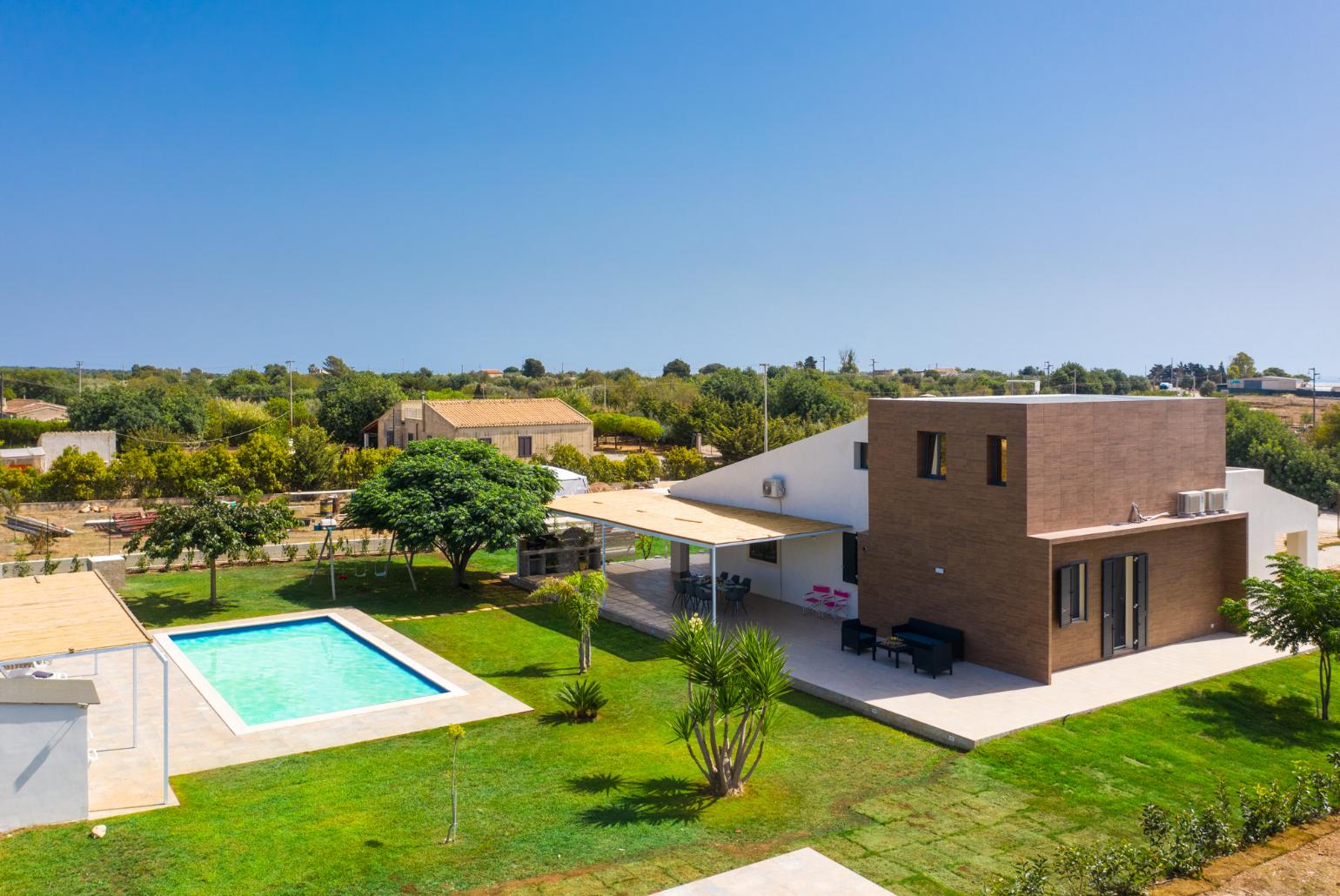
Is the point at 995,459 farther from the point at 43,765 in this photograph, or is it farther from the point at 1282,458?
the point at 1282,458

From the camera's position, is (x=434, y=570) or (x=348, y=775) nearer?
(x=348, y=775)

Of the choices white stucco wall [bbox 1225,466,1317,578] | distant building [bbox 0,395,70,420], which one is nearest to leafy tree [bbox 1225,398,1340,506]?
white stucco wall [bbox 1225,466,1317,578]

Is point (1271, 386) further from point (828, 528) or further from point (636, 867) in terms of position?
point (636, 867)

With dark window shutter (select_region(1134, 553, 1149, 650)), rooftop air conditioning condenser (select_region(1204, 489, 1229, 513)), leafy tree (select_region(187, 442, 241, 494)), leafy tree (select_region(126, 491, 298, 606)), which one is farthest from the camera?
leafy tree (select_region(187, 442, 241, 494))

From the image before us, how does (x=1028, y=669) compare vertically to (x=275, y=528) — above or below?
below

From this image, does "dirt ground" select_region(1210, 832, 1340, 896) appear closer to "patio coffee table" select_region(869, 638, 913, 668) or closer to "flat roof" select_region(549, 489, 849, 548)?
"patio coffee table" select_region(869, 638, 913, 668)

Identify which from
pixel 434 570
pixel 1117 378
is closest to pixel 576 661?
pixel 434 570
